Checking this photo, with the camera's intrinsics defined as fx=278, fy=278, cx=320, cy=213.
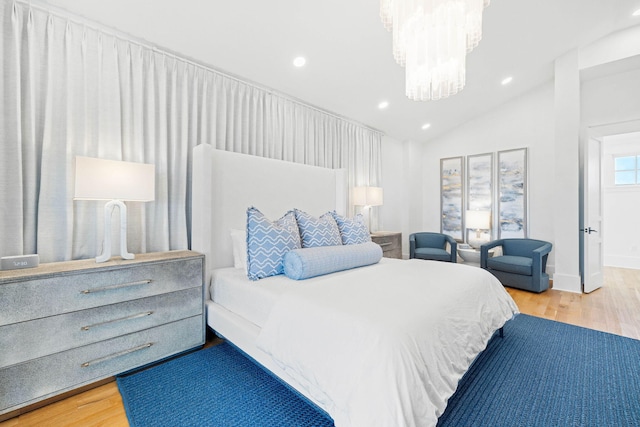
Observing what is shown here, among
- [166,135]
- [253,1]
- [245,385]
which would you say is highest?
[253,1]

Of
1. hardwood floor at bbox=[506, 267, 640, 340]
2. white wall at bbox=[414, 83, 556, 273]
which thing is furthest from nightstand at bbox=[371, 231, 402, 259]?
white wall at bbox=[414, 83, 556, 273]

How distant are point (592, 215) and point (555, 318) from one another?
1909mm

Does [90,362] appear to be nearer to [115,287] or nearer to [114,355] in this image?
[114,355]

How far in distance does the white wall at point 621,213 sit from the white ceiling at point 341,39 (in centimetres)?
265

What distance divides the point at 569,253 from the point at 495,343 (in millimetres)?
2566

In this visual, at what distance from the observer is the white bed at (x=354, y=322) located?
1.13 meters

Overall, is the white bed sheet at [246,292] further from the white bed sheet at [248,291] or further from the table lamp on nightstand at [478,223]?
the table lamp on nightstand at [478,223]

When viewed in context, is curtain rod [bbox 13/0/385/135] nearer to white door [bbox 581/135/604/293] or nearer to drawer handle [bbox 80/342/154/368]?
drawer handle [bbox 80/342/154/368]

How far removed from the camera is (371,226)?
4891 mm

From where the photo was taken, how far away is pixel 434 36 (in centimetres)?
189

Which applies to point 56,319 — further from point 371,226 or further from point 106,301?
point 371,226

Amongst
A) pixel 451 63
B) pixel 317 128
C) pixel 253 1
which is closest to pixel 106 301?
pixel 253 1

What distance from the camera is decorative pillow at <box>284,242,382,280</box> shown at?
6.82ft

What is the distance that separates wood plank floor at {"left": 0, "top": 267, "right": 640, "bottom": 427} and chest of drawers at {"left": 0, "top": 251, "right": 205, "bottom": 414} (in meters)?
0.10
